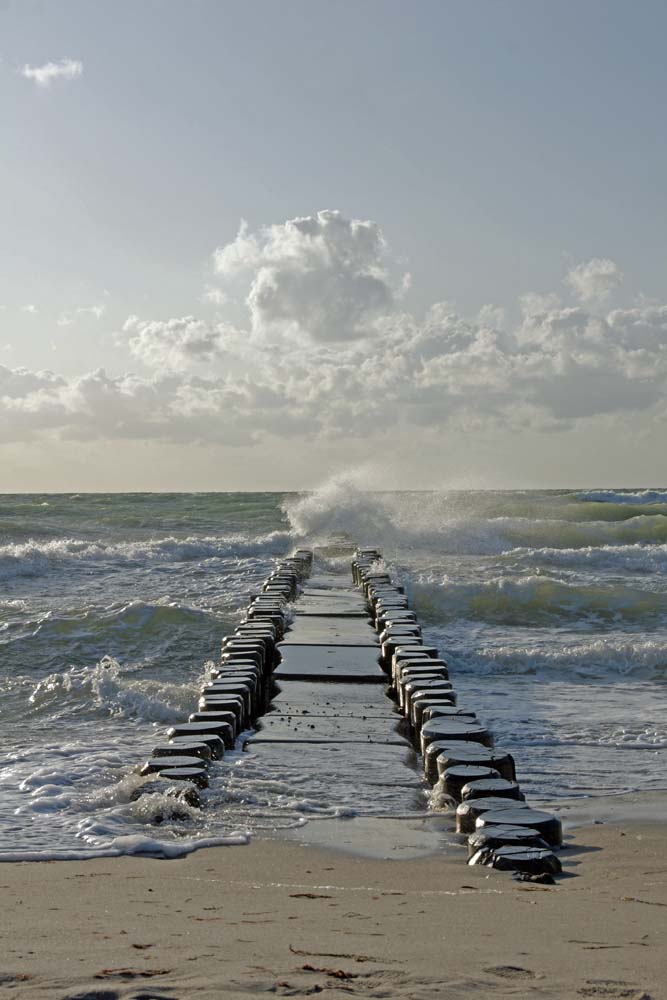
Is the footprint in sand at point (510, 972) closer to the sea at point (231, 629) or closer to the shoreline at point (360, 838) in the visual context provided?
the shoreline at point (360, 838)

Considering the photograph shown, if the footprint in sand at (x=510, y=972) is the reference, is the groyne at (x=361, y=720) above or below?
below

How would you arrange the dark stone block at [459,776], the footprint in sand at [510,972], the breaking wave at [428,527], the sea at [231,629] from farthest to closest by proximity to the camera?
the breaking wave at [428,527] → the sea at [231,629] → the dark stone block at [459,776] → the footprint in sand at [510,972]

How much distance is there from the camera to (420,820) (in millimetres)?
4879

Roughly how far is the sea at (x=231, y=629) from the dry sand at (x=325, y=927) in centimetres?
59

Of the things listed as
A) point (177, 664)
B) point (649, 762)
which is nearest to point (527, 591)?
point (177, 664)

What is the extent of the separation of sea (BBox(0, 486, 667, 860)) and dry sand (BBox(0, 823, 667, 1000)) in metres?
0.59

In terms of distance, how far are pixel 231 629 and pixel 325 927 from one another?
29.9 feet

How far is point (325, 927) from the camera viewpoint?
121 inches

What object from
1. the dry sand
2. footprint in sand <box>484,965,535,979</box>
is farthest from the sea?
footprint in sand <box>484,965,535,979</box>

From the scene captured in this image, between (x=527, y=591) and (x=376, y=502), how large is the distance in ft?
39.1

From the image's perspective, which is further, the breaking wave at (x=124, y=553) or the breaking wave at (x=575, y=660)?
the breaking wave at (x=124, y=553)

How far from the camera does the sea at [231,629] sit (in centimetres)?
509

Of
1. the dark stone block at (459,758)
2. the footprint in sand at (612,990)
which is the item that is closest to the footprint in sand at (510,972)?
the footprint in sand at (612,990)

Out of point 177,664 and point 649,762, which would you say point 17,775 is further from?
point 177,664
